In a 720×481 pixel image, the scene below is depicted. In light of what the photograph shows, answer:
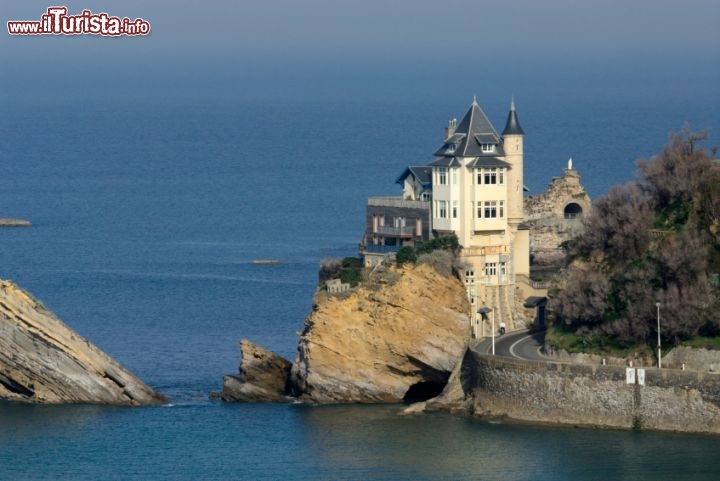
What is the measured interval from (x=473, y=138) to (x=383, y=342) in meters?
7.95

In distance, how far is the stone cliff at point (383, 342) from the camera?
93.9m

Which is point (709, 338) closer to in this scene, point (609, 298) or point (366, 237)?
point (609, 298)

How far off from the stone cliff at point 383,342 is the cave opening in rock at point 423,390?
10 centimetres

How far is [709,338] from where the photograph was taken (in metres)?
88.2

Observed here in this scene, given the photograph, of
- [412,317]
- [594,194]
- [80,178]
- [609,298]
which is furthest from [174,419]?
[80,178]

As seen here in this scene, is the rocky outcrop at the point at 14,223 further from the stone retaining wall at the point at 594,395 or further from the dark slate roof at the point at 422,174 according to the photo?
the stone retaining wall at the point at 594,395

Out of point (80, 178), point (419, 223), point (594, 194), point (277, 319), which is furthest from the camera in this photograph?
point (80, 178)

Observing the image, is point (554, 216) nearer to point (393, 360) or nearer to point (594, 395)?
point (393, 360)

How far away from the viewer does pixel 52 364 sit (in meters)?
94.8

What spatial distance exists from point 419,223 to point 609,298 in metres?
9.44

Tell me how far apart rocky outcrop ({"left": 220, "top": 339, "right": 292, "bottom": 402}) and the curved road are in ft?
22.6

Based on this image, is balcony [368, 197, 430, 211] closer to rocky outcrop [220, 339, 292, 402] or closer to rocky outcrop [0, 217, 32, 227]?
rocky outcrop [220, 339, 292, 402]

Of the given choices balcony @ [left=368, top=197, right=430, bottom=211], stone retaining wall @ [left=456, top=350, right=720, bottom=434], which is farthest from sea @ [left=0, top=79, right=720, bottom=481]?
balcony @ [left=368, top=197, right=430, bottom=211]

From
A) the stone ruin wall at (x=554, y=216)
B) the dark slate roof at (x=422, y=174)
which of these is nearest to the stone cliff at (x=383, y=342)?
the dark slate roof at (x=422, y=174)
